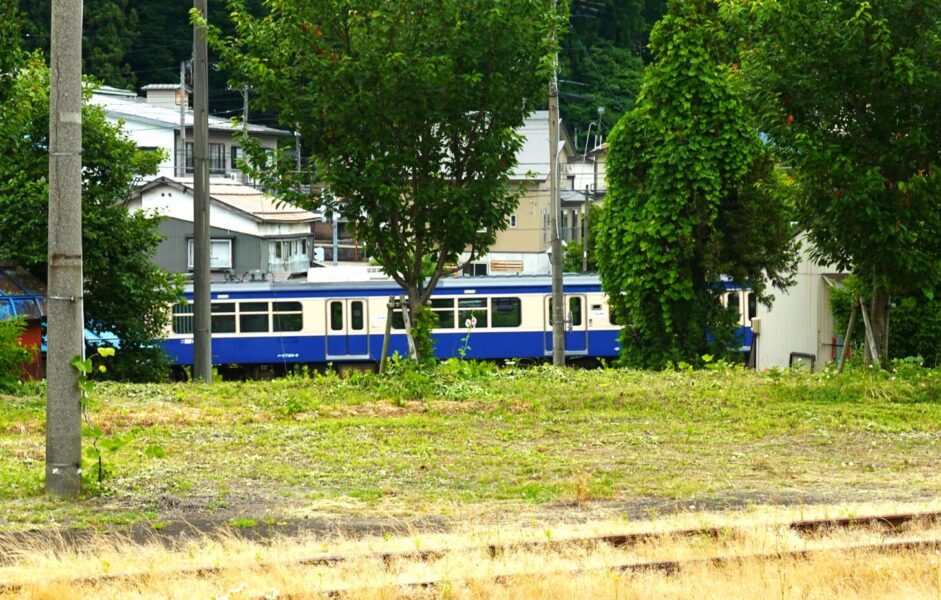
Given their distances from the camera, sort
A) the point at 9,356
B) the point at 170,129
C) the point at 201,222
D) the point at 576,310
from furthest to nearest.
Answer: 1. the point at 170,129
2. the point at 576,310
3. the point at 201,222
4. the point at 9,356

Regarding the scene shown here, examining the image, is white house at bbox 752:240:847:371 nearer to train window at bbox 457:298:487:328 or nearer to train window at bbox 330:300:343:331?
train window at bbox 457:298:487:328

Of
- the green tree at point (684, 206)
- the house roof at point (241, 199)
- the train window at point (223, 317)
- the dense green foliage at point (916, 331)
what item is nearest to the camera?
the green tree at point (684, 206)

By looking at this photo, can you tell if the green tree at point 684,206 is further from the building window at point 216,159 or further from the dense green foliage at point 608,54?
the dense green foliage at point 608,54

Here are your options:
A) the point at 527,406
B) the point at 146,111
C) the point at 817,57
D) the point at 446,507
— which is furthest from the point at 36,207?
the point at 146,111

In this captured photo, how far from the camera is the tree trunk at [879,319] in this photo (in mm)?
15086

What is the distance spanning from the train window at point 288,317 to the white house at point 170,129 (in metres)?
16.6

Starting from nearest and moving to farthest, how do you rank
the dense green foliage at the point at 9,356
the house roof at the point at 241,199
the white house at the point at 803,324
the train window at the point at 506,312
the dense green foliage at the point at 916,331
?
the dense green foliage at the point at 9,356, the dense green foliage at the point at 916,331, the white house at the point at 803,324, the train window at the point at 506,312, the house roof at the point at 241,199

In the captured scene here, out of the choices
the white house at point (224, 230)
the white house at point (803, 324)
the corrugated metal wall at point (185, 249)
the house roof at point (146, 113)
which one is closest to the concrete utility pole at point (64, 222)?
the white house at point (803, 324)

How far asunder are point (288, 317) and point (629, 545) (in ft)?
75.4

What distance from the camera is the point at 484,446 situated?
10.8m

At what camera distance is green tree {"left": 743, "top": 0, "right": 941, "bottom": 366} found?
13727 mm

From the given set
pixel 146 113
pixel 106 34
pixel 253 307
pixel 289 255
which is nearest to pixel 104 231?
pixel 253 307

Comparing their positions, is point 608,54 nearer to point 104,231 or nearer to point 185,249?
point 185,249

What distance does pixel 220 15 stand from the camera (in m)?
50.3
